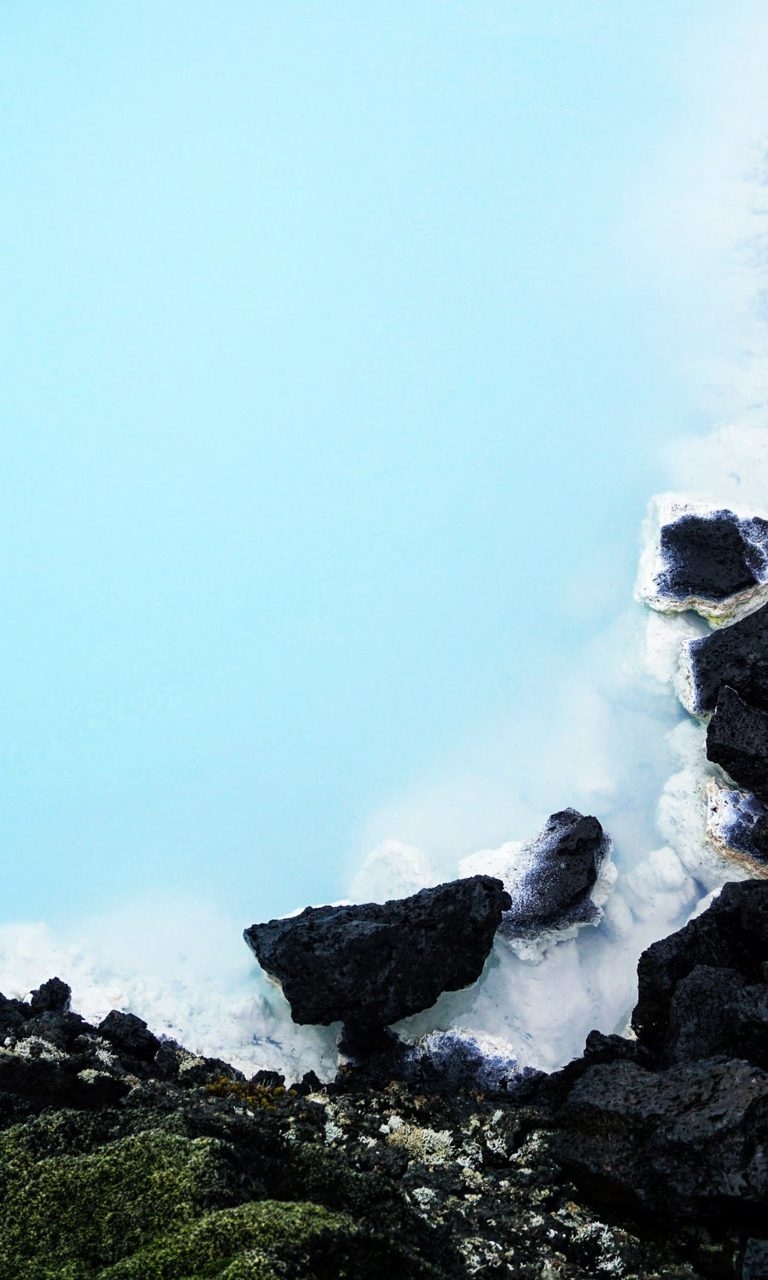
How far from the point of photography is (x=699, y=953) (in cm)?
984

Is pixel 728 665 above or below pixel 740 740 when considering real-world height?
above

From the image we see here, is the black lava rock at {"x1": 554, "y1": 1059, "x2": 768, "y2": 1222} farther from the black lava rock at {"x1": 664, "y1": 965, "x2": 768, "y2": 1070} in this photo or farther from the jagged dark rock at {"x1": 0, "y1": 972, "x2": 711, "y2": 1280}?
the black lava rock at {"x1": 664, "y1": 965, "x2": 768, "y2": 1070}

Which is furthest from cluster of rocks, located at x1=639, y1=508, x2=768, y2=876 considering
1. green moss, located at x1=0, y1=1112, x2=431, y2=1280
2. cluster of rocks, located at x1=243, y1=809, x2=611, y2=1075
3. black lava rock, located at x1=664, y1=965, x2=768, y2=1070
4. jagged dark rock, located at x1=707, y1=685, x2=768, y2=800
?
green moss, located at x1=0, y1=1112, x2=431, y2=1280

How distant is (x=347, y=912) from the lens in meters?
10.6

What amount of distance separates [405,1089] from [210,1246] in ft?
12.6

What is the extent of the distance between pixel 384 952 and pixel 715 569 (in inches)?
207

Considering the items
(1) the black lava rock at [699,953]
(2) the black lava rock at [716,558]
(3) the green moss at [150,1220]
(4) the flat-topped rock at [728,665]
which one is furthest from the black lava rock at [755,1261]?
(2) the black lava rock at [716,558]

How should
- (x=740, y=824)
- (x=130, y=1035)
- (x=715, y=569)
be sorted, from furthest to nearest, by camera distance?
(x=715, y=569) < (x=740, y=824) < (x=130, y=1035)

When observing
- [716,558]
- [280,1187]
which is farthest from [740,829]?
[280,1187]

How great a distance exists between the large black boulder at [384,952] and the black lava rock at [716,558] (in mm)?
3872

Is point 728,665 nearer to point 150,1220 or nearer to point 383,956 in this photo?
point 383,956

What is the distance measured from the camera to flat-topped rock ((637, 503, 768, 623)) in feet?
39.5

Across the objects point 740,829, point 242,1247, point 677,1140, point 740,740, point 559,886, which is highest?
point 740,740

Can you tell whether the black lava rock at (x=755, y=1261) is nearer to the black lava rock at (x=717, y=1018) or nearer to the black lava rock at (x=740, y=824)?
the black lava rock at (x=717, y=1018)
